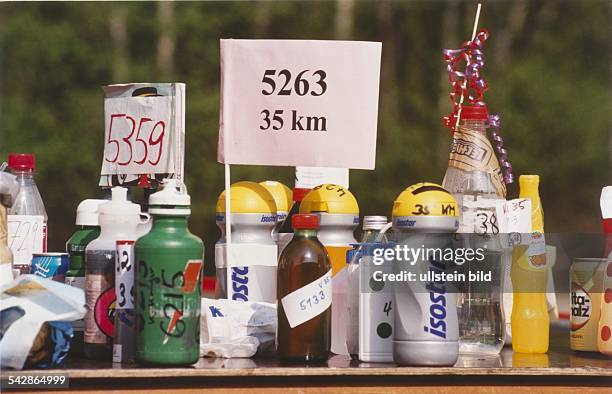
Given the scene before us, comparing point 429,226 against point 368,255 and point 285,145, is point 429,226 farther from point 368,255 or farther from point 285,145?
point 285,145

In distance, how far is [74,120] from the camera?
14680mm

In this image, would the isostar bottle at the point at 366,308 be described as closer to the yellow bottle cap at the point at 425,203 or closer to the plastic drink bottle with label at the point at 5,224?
the yellow bottle cap at the point at 425,203

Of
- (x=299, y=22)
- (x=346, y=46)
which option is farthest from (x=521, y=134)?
(x=346, y=46)

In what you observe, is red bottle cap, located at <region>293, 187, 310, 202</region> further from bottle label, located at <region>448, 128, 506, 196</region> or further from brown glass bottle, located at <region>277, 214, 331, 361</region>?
brown glass bottle, located at <region>277, 214, 331, 361</region>

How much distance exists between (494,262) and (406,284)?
1.47ft

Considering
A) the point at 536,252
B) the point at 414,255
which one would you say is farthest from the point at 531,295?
the point at 414,255

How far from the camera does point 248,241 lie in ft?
10.1

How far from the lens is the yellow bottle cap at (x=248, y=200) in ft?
10.1

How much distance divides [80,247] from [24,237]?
0.25 metres

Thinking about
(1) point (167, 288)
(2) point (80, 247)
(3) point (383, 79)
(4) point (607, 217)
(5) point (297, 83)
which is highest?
(3) point (383, 79)

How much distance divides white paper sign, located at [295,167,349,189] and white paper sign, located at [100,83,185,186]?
446 mm

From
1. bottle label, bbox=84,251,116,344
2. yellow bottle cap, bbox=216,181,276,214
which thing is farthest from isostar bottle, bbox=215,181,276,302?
bottle label, bbox=84,251,116,344

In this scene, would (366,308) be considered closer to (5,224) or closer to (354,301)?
(354,301)

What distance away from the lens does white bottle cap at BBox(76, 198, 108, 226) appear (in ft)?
9.99
